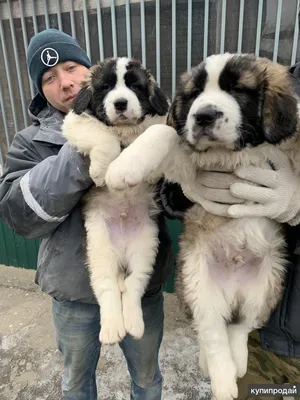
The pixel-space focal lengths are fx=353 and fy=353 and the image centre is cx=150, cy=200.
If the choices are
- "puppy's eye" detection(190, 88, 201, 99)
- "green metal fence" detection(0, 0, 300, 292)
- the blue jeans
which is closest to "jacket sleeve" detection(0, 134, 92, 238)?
the blue jeans

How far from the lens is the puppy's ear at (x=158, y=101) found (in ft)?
8.13

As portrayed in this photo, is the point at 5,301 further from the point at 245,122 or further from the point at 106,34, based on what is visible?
the point at 245,122

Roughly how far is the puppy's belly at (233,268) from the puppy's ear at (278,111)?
26.7 inches

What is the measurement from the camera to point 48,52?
7.97 feet

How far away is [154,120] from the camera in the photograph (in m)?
2.47

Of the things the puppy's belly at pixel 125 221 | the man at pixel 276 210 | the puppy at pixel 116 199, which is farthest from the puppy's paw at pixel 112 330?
the man at pixel 276 210

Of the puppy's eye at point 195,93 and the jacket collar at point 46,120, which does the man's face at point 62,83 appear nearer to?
the jacket collar at point 46,120

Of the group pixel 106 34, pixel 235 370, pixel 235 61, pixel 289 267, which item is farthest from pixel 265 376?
pixel 106 34

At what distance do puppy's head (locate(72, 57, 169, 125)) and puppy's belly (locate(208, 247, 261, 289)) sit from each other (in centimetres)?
105

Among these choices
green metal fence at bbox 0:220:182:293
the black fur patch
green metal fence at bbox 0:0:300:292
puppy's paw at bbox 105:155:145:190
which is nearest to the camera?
puppy's paw at bbox 105:155:145:190

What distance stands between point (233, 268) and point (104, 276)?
2.59 feet

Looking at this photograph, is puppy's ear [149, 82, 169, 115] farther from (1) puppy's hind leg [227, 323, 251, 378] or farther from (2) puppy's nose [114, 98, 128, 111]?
(1) puppy's hind leg [227, 323, 251, 378]

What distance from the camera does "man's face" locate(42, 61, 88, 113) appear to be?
2.44 metres

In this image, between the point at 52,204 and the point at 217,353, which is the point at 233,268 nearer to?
the point at 217,353
